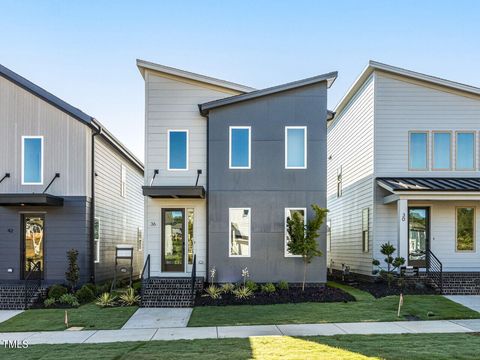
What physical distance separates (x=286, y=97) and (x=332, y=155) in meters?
9.36

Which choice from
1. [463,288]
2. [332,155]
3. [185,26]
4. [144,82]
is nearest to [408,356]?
[463,288]

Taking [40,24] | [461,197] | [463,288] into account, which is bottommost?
[463,288]

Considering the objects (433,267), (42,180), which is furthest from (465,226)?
(42,180)

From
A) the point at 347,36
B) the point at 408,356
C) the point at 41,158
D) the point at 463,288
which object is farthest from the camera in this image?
the point at 347,36

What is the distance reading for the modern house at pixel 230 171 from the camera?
14.8m

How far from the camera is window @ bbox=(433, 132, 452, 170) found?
16.7 metres

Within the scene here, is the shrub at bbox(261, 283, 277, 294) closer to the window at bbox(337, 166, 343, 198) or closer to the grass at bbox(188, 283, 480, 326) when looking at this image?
the grass at bbox(188, 283, 480, 326)

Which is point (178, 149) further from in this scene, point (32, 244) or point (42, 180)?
point (32, 244)

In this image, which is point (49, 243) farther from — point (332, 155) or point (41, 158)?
point (332, 155)

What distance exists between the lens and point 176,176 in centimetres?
1523

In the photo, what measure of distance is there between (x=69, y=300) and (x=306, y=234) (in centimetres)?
741

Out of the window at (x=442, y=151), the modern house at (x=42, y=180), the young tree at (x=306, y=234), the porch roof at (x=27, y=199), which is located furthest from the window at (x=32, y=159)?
the window at (x=442, y=151)

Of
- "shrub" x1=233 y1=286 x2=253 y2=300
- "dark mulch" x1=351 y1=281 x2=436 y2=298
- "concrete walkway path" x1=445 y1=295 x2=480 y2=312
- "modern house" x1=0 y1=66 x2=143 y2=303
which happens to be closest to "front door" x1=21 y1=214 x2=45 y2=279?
"modern house" x1=0 y1=66 x2=143 y2=303

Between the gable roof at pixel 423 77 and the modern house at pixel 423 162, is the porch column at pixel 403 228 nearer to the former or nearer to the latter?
the modern house at pixel 423 162
